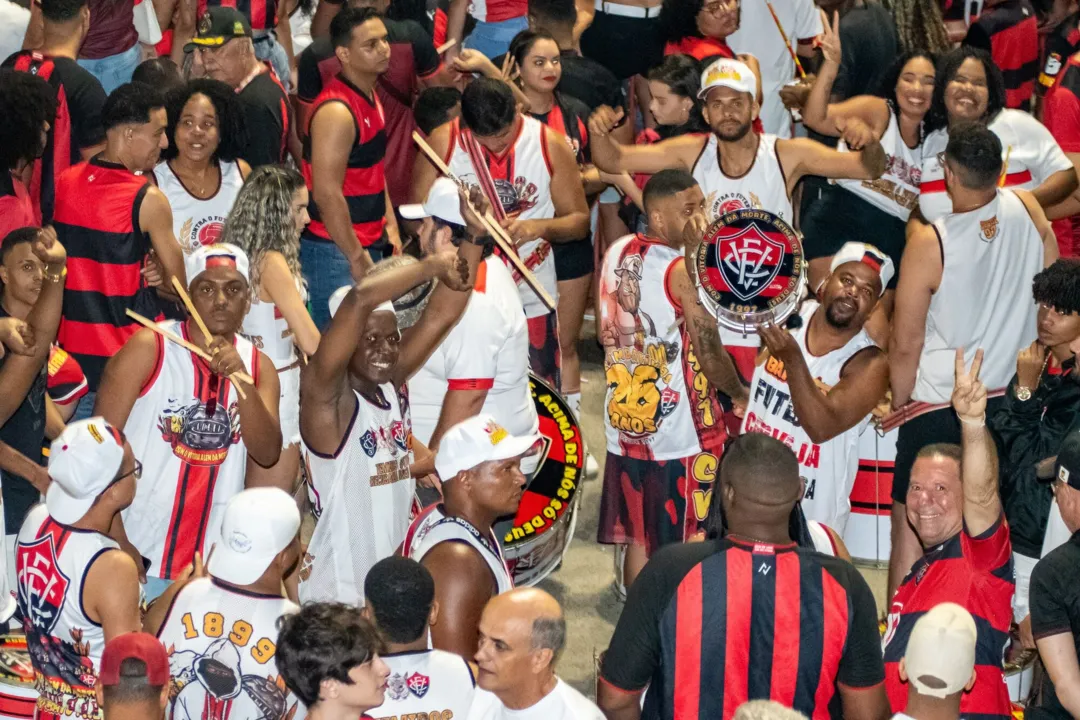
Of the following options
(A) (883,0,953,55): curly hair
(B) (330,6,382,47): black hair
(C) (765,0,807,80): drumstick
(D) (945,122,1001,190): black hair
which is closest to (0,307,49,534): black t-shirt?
(B) (330,6,382,47): black hair

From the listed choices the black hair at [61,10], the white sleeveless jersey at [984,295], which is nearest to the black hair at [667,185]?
the white sleeveless jersey at [984,295]

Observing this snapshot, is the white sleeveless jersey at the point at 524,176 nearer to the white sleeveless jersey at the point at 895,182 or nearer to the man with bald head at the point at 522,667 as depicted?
the white sleeveless jersey at the point at 895,182

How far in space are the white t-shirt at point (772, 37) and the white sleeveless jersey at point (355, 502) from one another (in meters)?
4.75

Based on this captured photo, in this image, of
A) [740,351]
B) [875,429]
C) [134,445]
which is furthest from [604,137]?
[134,445]

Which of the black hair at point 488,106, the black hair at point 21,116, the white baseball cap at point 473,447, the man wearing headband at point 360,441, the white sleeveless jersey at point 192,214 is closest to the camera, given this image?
the white baseball cap at point 473,447

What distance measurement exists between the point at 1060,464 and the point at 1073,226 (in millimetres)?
4501

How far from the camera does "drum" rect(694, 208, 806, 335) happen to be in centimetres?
668

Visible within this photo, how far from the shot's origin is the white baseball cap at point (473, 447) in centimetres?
552

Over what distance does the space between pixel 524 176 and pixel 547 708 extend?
13.1ft

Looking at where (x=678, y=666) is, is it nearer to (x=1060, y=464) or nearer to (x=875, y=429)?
(x=1060, y=464)

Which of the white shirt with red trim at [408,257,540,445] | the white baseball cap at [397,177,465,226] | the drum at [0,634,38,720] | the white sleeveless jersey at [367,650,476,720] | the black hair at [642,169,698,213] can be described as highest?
the black hair at [642,169,698,213]

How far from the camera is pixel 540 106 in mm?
8844

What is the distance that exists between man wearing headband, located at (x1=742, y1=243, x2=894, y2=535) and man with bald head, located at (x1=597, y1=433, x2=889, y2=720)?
175 centimetres

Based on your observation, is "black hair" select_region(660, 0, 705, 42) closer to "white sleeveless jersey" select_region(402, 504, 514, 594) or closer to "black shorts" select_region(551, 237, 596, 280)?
"black shorts" select_region(551, 237, 596, 280)
